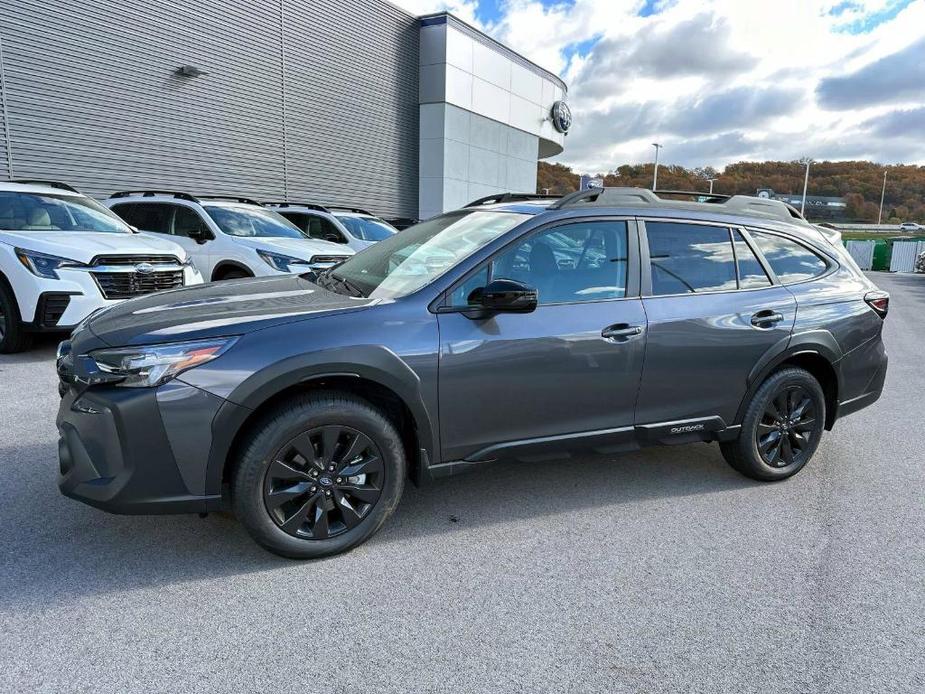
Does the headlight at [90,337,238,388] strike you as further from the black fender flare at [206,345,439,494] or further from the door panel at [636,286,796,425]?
the door panel at [636,286,796,425]

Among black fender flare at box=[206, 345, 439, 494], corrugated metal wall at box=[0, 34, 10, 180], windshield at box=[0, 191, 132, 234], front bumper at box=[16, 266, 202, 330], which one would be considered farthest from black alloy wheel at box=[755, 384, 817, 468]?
corrugated metal wall at box=[0, 34, 10, 180]

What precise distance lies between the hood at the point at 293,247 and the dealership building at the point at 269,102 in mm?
6866

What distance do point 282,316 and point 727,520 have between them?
8.42 ft

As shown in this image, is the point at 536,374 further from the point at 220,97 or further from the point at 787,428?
the point at 220,97

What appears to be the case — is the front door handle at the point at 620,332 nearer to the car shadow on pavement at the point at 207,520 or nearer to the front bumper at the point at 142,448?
the car shadow on pavement at the point at 207,520

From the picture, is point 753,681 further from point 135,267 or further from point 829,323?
point 135,267

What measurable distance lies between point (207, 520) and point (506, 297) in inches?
74.8

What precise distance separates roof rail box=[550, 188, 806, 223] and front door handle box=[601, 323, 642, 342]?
703mm

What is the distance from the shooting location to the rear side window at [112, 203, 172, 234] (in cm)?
959

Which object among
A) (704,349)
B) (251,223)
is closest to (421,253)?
(704,349)

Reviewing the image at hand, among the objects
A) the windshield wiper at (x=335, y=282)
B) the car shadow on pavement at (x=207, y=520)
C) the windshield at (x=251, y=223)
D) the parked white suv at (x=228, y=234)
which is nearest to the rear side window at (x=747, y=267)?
the car shadow on pavement at (x=207, y=520)

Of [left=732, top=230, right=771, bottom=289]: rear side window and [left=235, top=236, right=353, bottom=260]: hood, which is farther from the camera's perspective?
[left=235, top=236, right=353, bottom=260]: hood

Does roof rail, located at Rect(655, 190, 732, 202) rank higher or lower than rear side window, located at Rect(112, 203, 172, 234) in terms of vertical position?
higher

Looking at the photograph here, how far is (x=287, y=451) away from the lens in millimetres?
2842
